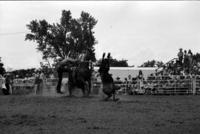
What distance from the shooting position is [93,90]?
30.0 metres

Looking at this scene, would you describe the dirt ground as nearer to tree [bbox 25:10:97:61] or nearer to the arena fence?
the arena fence

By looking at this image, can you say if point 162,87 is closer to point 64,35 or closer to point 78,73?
point 78,73

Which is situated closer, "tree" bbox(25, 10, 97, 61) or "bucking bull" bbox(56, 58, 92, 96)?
"bucking bull" bbox(56, 58, 92, 96)

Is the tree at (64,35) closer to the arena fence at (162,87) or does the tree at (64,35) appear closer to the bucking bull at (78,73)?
the arena fence at (162,87)

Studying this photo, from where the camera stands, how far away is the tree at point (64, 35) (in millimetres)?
74062

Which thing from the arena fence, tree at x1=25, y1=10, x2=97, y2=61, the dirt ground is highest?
tree at x1=25, y1=10, x2=97, y2=61

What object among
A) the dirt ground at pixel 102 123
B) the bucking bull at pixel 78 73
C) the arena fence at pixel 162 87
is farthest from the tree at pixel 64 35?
the dirt ground at pixel 102 123

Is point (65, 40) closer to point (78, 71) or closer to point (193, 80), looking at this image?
point (193, 80)

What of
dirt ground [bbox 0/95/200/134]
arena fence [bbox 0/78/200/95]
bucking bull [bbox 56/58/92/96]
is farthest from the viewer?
arena fence [bbox 0/78/200/95]

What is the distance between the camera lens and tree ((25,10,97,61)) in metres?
74.1

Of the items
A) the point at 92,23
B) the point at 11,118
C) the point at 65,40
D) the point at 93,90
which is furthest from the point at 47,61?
the point at 11,118

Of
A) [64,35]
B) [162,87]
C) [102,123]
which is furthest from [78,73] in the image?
[64,35]

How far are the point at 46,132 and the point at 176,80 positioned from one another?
2027cm

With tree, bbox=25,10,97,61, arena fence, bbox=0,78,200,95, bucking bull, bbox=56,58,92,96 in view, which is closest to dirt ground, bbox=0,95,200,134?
bucking bull, bbox=56,58,92,96
